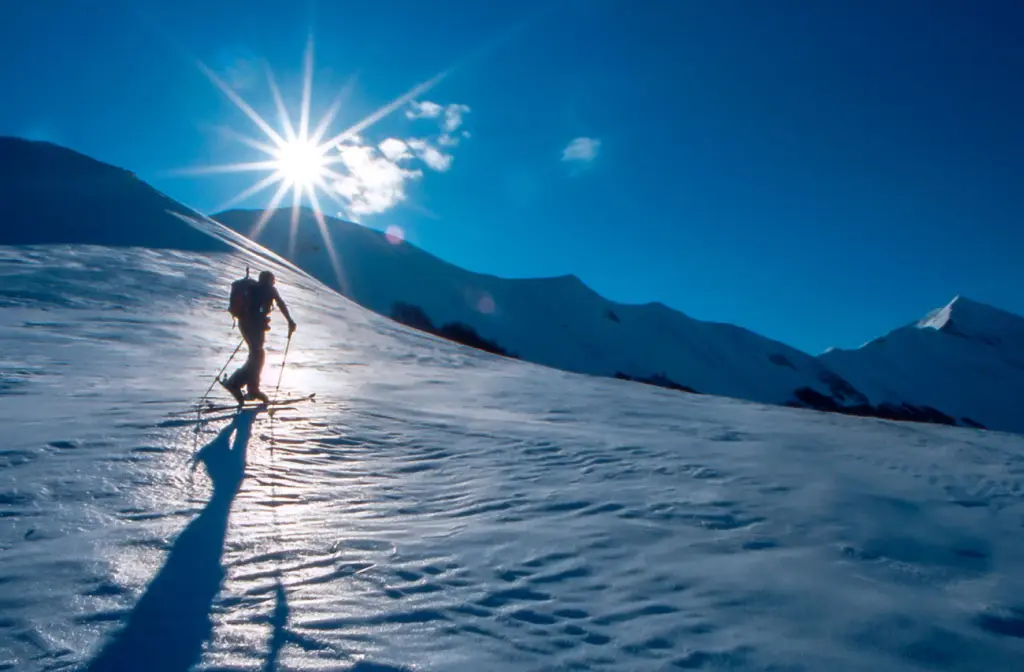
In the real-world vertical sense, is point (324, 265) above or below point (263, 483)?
above

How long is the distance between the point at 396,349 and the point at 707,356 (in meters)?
55.9

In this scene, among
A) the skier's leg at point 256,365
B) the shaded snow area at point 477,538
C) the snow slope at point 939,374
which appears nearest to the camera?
the shaded snow area at point 477,538

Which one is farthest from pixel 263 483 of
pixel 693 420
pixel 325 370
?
pixel 325 370

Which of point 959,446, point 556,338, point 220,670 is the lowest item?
point 220,670

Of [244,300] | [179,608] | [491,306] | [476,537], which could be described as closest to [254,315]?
[244,300]

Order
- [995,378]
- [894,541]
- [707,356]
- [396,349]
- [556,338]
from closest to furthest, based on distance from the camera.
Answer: [894,541] < [396,349] < [556,338] < [707,356] < [995,378]

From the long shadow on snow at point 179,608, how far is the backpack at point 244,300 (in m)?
4.22

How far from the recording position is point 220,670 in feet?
8.50

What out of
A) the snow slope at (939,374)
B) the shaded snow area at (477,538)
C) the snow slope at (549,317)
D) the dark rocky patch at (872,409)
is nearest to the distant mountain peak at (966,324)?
the snow slope at (939,374)

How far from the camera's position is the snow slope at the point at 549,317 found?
154 feet

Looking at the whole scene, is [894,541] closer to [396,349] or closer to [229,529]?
[229,529]

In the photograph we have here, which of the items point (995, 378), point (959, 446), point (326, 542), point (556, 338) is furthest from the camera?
point (995, 378)

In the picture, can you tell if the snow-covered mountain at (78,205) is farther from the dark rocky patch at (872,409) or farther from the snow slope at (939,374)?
the snow slope at (939,374)

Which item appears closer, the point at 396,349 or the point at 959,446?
the point at 959,446
